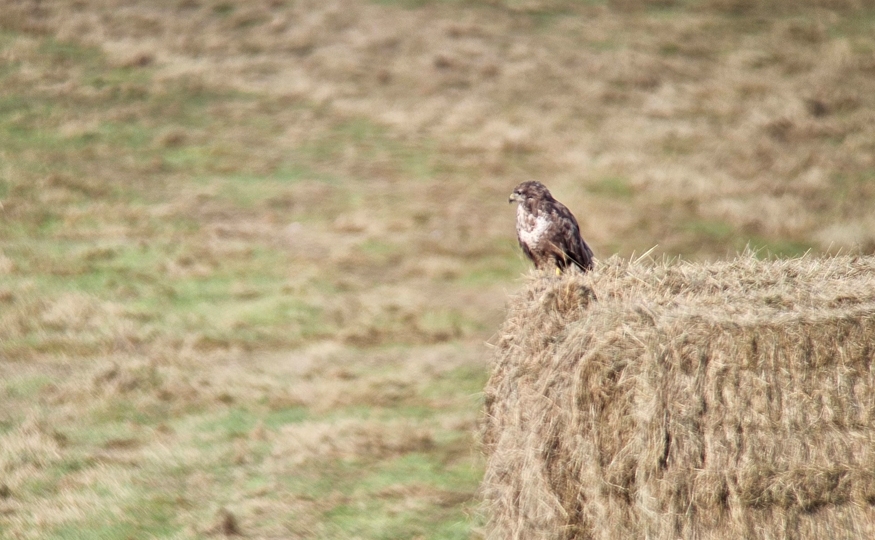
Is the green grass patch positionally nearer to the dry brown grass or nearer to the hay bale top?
the dry brown grass

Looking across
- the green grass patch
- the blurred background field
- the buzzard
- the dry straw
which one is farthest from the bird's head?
the green grass patch

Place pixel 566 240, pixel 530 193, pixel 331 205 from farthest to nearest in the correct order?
pixel 331 205
pixel 530 193
pixel 566 240

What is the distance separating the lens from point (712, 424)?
4457mm

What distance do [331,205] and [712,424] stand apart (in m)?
9.97

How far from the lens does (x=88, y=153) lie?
573 inches

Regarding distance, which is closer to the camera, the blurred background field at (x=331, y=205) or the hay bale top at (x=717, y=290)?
the hay bale top at (x=717, y=290)

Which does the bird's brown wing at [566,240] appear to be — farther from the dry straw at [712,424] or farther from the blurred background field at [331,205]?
the dry straw at [712,424]

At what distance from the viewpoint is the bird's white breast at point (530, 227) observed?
721 centimetres

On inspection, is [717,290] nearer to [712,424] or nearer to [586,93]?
[712,424]

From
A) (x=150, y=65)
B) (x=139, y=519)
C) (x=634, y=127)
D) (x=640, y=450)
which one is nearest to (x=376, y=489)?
(x=139, y=519)

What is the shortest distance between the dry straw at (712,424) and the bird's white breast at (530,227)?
2.47 meters

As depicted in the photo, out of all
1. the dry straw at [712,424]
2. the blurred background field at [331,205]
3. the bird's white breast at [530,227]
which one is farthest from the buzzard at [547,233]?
the dry straw at [712,424]

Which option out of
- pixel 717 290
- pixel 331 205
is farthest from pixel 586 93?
pixel 717 290

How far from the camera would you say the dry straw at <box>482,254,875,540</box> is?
175 inches
